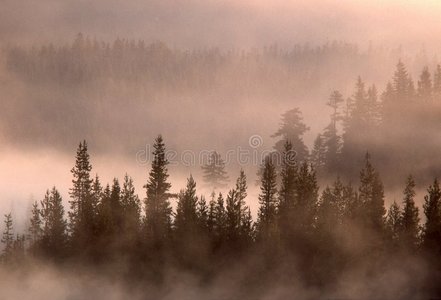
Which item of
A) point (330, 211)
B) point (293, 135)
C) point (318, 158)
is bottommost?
point (330, 211)

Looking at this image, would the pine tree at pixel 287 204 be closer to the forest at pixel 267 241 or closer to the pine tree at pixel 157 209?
the forest at pixel 267 241

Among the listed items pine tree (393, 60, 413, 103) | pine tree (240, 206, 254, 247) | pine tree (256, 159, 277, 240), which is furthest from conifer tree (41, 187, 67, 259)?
pine tree (393, 60, 413, 103)

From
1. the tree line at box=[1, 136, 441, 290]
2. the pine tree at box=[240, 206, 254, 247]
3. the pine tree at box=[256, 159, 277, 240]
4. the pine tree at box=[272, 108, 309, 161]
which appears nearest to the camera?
the tree line at box=[1, 136, 441, 290]

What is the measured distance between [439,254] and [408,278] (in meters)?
6.15

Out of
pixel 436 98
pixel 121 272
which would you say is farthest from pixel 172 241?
pixel 436 98

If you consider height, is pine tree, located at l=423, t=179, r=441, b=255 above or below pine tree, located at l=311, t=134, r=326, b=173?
below

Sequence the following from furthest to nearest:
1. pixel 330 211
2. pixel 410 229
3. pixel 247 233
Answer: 1. pixel 247 233
2. pixel 330 211
3. pixel 410 229

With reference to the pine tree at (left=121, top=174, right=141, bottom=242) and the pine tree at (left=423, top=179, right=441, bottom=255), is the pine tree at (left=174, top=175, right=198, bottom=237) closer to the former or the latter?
the pine tree at (left=121, top=174, right=141, bottom=242)

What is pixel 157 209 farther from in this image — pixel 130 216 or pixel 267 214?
pixel 267 214

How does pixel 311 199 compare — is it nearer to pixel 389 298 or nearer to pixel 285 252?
pixel 285 252

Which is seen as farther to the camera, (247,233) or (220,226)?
(220,226)

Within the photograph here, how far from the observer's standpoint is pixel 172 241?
10894cm

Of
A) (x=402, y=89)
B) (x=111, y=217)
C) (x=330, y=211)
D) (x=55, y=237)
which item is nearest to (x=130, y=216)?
(x=111, y=217)

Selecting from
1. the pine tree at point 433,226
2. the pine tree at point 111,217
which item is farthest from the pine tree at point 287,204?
the pine tree at point 111,217
